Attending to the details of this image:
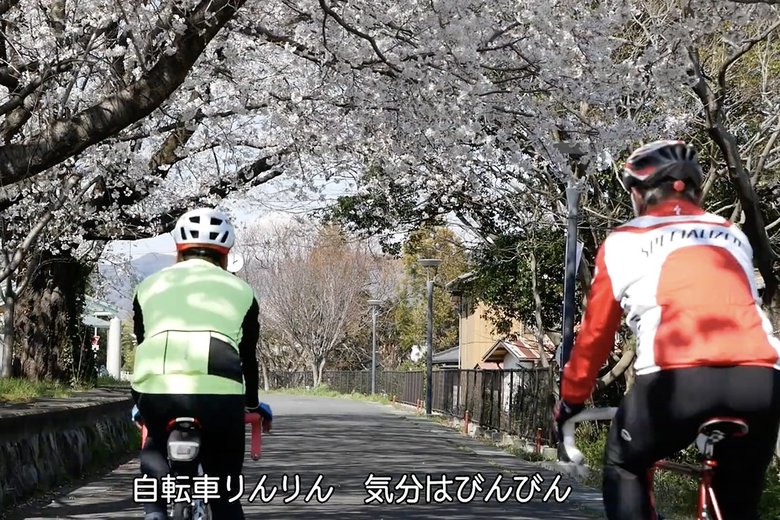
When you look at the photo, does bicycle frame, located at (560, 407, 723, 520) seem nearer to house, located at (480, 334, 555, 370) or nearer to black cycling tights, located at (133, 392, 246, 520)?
black cycling tights, located at (133, 392, 246, 520)

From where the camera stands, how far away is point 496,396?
2716cm

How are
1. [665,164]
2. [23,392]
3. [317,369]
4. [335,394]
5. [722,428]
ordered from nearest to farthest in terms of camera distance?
[722,428], [665,164], [23,392], [335,394], [317,369]

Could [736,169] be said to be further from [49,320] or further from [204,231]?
[49,320]

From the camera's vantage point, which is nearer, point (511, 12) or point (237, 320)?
point (237, 320)

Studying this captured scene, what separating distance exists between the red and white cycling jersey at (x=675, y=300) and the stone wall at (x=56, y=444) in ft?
26.3

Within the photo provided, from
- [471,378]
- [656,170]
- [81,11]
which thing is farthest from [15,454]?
Result: [471,378]

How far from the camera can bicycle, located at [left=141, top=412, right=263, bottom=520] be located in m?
5.05

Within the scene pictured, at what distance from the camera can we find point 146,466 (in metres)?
5.23

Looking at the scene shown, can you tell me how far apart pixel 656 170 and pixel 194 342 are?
214cm

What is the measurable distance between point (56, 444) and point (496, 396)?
15255 millimetres

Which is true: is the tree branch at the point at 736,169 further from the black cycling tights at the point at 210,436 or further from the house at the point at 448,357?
the house at the point at 448,357

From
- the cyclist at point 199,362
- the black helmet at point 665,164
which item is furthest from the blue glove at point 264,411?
the black helmet at point 665,164

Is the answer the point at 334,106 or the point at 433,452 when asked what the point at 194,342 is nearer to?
the point at 334,106

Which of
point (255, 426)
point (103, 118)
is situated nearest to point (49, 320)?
point (103, 118)
